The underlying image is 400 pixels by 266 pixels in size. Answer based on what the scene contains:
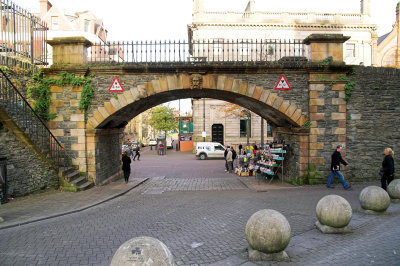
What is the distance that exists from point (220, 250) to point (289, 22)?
33.5 meters

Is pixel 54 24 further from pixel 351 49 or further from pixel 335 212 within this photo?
pixel 335 212

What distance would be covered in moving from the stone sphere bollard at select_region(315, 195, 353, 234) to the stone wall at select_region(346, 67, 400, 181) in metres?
6.24

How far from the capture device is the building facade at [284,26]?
33.1 meters

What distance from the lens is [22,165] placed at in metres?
9.80

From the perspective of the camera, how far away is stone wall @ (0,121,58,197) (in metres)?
9.39

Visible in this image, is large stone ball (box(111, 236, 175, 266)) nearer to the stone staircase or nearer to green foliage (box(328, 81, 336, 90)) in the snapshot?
the stone staircase

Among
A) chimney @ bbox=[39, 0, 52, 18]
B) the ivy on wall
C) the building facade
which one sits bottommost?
the ivy on wall

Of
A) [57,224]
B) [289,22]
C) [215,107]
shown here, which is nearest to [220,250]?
[57,224]

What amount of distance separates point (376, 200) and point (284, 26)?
30.4m

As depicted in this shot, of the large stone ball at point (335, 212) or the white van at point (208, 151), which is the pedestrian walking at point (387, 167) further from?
the white van at point (208, 151)

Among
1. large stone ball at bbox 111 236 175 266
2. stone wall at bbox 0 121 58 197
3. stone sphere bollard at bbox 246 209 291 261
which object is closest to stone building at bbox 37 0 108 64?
stone wall at bbox 0 121 58 197

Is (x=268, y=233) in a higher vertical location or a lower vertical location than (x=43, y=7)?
lower

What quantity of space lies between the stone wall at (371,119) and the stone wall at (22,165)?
11.2m

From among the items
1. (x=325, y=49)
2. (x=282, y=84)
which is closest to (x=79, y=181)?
(x=282, y=84)
